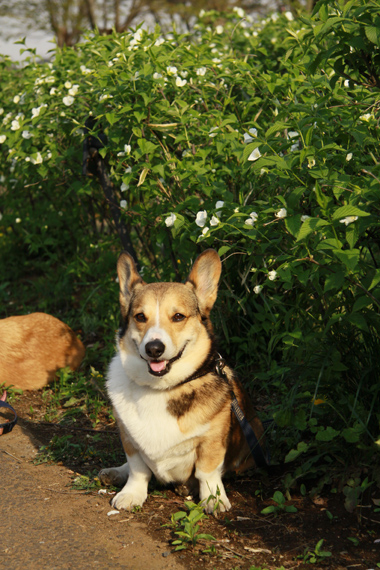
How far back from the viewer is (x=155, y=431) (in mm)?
3195

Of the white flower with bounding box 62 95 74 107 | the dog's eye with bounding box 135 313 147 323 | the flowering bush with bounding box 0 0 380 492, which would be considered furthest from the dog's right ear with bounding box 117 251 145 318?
the white flower with bounding box 62 95 74 107

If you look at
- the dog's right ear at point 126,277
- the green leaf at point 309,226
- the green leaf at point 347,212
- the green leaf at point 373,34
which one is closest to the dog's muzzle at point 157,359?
the dog's right ear at point 126,277

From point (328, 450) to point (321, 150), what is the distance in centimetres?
159

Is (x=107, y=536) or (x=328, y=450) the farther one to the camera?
(x=328, y=450)

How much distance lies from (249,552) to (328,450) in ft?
2.41

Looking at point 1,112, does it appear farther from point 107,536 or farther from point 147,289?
point 107,536

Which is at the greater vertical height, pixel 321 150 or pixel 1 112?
pixel 321 150

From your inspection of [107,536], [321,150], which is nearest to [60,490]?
[107,536]

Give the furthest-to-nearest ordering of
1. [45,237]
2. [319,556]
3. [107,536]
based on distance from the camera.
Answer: [45,237] → [107,536] → [319,556]

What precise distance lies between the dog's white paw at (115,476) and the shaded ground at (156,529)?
0.08 metres

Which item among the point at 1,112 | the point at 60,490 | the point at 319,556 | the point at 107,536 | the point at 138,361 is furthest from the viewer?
the point at 1,112

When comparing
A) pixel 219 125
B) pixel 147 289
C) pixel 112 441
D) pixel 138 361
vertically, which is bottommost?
pixel 112 441

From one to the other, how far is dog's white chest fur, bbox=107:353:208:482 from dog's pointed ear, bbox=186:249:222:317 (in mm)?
582

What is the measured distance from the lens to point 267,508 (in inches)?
124
